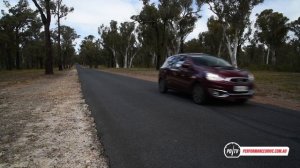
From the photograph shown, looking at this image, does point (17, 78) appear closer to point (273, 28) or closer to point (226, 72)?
point (226, 72)

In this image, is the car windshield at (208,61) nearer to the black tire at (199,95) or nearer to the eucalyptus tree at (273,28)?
the black tire at (199,95)

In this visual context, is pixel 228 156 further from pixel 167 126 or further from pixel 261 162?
pixel 167 126

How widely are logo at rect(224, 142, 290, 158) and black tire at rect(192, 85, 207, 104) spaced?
14.9 feet

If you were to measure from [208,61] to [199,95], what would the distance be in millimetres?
1597

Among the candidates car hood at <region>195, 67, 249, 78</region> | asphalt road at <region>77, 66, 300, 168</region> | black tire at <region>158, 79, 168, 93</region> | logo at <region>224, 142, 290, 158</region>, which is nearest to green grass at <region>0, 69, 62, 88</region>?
black tire at <region>158, 79, 168, 93</region>

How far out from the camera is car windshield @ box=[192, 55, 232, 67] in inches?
435

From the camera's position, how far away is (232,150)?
5.34m

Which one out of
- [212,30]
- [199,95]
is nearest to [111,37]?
[212,30]

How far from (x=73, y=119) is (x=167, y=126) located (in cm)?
263

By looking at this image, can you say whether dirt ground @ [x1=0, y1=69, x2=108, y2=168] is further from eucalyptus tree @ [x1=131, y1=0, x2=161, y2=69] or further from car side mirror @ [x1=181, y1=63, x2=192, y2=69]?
eucalyptus tree @ [x1=131, y1=0, x2=161, y2=69]

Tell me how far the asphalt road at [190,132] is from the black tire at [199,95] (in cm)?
36

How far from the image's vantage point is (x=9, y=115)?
9.07 meters

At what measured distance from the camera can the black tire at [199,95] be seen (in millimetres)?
10086

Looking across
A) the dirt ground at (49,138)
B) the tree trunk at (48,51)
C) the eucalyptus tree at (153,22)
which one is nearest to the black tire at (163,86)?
the dirt ground at (49,138)
